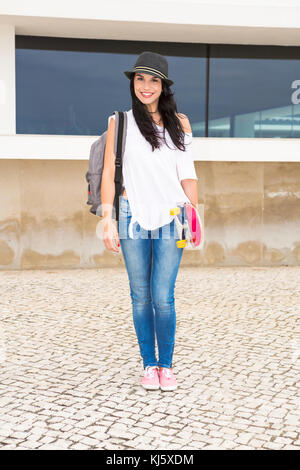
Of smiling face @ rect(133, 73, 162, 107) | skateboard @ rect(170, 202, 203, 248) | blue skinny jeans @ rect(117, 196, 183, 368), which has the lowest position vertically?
blue skinny jeans @ rect(117, 196, 183, 368)

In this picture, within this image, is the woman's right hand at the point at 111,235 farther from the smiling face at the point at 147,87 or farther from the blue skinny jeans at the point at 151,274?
the smiling face at the point at 147,87

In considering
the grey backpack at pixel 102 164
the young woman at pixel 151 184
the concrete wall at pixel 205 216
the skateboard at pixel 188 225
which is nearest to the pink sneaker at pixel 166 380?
the young woman at pixel 151 184

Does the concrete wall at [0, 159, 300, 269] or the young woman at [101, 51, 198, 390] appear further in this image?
the concrete wall at [0, 159, 300, 269]

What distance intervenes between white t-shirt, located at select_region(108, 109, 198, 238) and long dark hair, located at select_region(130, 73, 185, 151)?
0.04m

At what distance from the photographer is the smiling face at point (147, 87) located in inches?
139

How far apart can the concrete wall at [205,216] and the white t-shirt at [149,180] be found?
634 cm

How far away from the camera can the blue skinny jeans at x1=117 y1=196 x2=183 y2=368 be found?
353cm

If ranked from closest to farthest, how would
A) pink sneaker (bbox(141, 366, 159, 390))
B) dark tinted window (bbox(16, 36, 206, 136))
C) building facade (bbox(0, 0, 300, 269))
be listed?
1. pink sneaker (bbox(141, 366, 159, 390))
2. building facade (bbox(0, 0, 300, 269))
3. dark tinted window (bbox(16, 36, 206, 136))

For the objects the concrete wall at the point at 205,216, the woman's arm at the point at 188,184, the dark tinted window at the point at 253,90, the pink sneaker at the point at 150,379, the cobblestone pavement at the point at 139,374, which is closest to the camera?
the cobblestone pavement at the point at 139,374

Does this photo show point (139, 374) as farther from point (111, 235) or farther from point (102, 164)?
point (102, 164)

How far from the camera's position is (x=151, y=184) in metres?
3.48

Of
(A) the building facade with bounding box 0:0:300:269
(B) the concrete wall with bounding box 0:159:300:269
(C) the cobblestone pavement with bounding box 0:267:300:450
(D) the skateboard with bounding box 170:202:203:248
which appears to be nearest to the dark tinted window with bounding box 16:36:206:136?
(A) the building facade with bounding box 0:0:300:269

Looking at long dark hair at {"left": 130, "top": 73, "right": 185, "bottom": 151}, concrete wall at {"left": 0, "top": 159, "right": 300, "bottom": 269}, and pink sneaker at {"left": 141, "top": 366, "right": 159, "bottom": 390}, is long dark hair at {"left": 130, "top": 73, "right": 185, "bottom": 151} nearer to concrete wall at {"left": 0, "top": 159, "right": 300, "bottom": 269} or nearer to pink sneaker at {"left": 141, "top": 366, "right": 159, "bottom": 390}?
pink sneaker at {"left": 141, "top": 366, "right": 159, "bottom": 390}

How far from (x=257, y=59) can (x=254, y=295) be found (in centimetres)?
506
